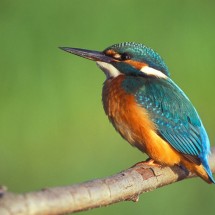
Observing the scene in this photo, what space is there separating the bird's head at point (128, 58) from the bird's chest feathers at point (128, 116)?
8 centimetres

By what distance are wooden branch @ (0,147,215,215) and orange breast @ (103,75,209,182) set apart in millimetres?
416

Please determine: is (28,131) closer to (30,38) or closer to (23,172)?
(23,172)

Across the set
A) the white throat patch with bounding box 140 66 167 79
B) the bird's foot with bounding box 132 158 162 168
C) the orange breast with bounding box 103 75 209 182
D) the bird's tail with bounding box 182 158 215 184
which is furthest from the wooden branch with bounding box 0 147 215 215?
the white throat patch with bounding box 140 66 167 79

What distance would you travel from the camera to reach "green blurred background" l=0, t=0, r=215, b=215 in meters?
4.55

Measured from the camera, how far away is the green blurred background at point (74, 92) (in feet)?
14.9

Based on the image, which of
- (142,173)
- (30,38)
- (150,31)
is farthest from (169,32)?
(142,173)

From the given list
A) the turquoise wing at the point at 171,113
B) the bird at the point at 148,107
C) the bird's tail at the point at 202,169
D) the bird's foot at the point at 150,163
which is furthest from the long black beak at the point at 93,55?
the bird's tail at the point at 202,169

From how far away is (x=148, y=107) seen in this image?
389 centimetres

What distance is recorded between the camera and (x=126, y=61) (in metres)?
3.97

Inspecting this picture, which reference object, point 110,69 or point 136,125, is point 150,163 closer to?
point 136,125

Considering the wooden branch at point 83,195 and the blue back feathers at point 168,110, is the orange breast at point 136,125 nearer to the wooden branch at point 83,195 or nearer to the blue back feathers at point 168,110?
the blue back feathers at point 168,110

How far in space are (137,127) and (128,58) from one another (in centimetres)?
36

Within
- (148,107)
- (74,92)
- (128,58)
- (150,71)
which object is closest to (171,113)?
(148,107)

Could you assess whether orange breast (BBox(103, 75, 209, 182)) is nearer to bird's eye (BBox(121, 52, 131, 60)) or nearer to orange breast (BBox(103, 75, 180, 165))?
orange breast (BBox(103, 75, 180, 165))
